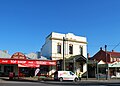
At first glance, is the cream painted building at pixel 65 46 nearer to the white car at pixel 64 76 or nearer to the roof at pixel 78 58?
the roof at pixel 78 58

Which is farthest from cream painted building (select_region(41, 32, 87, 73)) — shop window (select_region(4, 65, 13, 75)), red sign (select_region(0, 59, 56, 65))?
shop window (select_region(4, 65, 13, 75))

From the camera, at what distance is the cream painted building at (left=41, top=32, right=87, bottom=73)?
55.4 metres

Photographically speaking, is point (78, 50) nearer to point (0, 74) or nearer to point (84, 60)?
point (84, 60)

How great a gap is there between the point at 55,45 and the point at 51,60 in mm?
3918

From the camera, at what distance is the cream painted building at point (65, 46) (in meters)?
55.4

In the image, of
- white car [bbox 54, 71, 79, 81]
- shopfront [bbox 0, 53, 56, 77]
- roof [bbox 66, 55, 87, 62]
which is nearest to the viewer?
white car [bbox 54, 71, 79, 81]

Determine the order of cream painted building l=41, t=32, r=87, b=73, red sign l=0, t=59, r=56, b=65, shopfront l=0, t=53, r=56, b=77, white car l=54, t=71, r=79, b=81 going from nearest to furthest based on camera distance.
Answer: white car l=54, t=71, r=79, b=81 < red sign l=0, t=59, r=56, b=65 < shopfront l=0, t=53, r=56, b=77 < cream painted building l=41, t=32, r=87, b=73

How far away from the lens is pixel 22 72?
2100 inches

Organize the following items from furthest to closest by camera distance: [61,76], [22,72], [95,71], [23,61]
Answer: [95,71] < [22,72] < [23,61] < [61,76]

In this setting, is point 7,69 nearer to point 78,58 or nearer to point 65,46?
point 65,46

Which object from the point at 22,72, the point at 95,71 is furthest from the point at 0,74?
the point at 95,71

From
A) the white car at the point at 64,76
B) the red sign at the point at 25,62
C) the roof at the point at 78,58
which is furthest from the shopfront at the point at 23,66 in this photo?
the white car at the point at 64,76

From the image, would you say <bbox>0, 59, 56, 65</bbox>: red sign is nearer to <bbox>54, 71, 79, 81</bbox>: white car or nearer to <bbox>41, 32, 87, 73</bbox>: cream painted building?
<bbox>41, 32, 87, 73</bbox>: cream painted building

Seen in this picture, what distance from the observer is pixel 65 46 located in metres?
57.1
